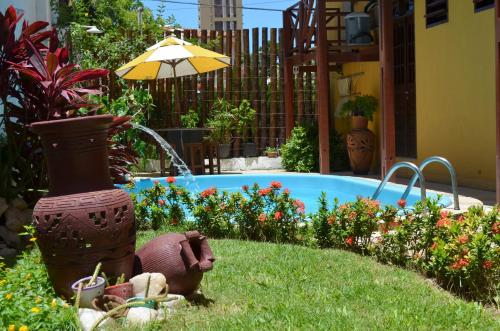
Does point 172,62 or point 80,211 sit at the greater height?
point 172,62

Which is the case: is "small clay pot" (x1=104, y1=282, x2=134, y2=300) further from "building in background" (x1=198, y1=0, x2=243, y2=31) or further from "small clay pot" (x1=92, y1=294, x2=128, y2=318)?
"building in background" (x1=198, y1=0, x2=243, y2=31)

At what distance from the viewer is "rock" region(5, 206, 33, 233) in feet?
18.4

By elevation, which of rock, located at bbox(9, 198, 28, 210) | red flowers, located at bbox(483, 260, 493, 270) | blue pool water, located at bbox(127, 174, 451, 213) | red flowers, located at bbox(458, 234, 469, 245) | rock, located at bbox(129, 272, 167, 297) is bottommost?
blue pool water, located at bbox(127, 174, 451, 213)

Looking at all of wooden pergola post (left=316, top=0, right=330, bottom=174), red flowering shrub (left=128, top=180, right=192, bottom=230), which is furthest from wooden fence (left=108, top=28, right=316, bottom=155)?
red flowering shrub (left=128, top=180, right=192, bottom=230)

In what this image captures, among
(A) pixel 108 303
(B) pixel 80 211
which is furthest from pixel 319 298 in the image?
(B) pixel 80 211

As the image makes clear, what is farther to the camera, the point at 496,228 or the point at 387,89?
the point at 387,89

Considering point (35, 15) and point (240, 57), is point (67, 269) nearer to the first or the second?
point (35, 15)

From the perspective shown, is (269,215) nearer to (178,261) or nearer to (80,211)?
(178,261)

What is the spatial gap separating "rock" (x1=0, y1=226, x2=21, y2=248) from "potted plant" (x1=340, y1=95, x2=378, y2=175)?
283 inches

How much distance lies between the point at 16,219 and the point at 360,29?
780cm

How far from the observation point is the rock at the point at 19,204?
226 inches

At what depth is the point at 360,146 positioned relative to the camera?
11570mm

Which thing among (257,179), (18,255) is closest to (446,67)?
(257,179)

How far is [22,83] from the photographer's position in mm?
5816
